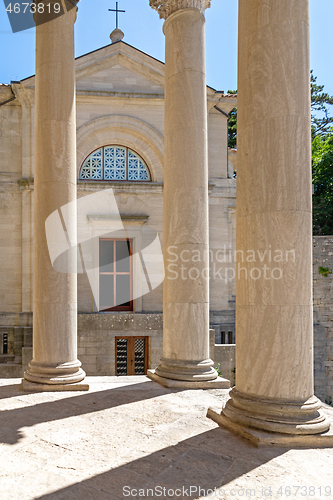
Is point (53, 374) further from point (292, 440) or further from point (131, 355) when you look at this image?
point (131, 355)

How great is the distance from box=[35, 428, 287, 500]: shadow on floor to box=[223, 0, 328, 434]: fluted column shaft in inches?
27.6

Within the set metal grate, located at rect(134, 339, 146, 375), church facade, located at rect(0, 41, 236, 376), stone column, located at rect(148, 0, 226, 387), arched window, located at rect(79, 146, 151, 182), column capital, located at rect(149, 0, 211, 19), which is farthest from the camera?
arched window, located at rect(79, 146, 151, 182)

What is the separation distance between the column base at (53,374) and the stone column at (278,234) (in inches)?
210

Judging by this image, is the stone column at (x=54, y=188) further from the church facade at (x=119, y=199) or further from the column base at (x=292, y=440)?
the church facade at (x=119, y=199)

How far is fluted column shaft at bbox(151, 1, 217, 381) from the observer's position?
1194cm

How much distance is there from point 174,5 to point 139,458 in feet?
40.8

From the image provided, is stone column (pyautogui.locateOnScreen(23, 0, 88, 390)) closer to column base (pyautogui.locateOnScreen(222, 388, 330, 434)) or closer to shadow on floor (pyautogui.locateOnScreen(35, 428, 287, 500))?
shadow on floor (pyautogui.locateOnScreen(35, 428, 287, 500))

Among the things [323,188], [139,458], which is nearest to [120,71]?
[323,188]

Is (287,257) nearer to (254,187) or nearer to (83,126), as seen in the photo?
(254,187)

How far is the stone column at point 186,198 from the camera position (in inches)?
470

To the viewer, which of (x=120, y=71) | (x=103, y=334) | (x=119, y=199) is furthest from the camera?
(x=120, y=71)

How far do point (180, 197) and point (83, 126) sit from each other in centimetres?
1678

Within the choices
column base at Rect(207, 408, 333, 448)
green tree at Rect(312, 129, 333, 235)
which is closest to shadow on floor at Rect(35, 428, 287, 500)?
column base at Rect(207, 408, 333, 448)

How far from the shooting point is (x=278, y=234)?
23.1ft
